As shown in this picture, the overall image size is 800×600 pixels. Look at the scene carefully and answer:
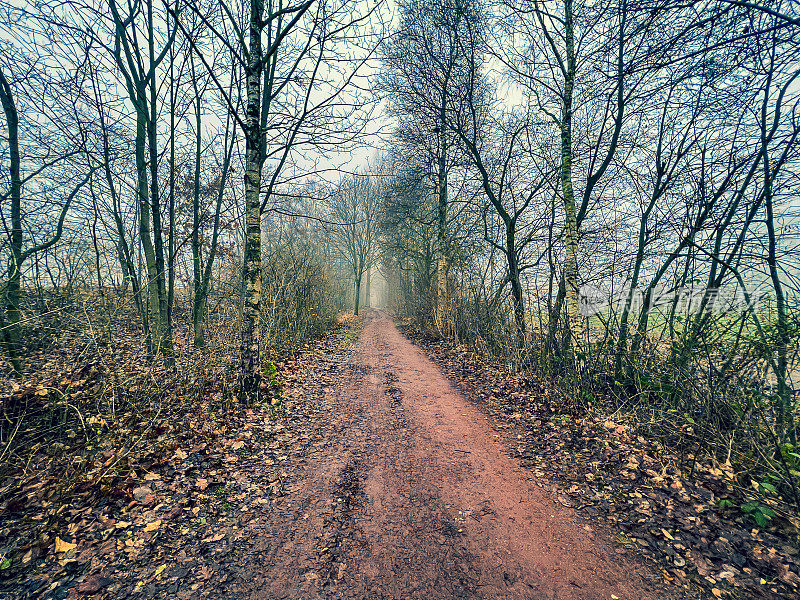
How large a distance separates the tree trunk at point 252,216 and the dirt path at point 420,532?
164cm

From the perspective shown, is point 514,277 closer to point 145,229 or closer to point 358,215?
point 145,229

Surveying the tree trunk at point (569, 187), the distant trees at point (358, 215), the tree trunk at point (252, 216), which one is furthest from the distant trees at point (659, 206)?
the distant trees at point (358, 215)

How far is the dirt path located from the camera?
2.27m

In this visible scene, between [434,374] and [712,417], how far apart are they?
4929 mm

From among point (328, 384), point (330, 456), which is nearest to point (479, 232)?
point (328, 384)

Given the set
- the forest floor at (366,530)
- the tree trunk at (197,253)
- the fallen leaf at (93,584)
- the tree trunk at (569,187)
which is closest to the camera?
the fallen leaf at (93,584)

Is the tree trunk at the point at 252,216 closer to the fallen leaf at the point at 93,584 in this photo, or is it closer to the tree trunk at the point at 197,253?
the tree trunk at the point at 197,253

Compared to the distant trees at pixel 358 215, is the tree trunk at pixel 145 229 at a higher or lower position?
lower

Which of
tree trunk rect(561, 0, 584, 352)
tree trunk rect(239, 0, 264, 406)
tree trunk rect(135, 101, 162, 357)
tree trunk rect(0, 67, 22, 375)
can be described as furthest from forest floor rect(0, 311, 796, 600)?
tree trunk rect(135, 101, 162, 357)

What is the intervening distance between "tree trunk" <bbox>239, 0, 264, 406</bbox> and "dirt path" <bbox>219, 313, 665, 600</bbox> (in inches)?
64.5

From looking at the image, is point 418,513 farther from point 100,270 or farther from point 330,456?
point 100,270

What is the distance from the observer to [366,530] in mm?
2791

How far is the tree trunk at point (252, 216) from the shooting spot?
16.6ft

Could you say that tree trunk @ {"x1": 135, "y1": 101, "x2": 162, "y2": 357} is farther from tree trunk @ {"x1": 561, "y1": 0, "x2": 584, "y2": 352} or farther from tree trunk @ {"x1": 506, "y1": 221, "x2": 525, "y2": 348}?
tree trunk @ {"x1": 561, "y1": 0, "x2": 584, "y2": 352}
